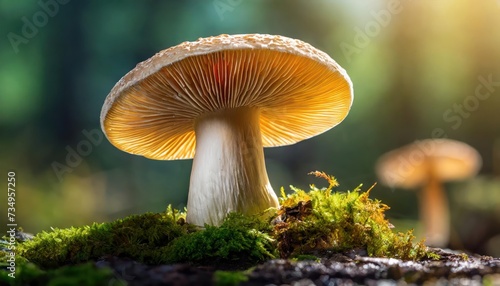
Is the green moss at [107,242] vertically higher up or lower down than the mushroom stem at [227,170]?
lower down

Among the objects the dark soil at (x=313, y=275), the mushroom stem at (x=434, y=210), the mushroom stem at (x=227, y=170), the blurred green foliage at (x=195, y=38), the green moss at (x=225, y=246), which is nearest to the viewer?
the dark soil at (x=313, y=275)

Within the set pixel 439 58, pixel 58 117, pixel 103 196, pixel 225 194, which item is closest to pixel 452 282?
pixel 225 194

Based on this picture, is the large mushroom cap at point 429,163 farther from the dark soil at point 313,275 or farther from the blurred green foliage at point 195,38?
the dark soil at point 313,275

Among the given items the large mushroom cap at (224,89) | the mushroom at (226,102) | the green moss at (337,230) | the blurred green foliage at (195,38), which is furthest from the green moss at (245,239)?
the blurred green foliage at (195,38)

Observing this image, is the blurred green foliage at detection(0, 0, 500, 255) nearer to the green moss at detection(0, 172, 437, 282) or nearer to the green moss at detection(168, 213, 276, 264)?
the green moss at detection(0, 172, 437, 282)

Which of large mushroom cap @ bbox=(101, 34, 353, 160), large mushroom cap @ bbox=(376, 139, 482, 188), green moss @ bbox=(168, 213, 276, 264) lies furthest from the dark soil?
large mushroom cap @ bbox=(376, 139, 482, 188)

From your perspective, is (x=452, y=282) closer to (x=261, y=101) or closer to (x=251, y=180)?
(x=251, y=180)

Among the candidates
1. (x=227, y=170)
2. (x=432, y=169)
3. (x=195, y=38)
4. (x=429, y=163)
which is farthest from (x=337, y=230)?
(x=195, y=38)
